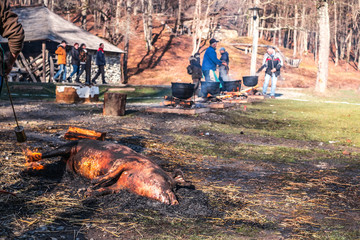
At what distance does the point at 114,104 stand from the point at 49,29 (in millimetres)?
18364

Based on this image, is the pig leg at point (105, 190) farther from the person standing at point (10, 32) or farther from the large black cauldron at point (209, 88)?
the large black cauldron at point (209, 88)

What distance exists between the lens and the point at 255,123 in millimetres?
10945

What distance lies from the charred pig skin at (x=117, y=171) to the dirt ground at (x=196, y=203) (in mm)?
106

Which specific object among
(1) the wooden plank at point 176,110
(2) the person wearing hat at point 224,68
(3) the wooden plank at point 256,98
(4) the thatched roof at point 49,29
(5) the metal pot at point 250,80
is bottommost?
(3) the wooden plank at point 256,98

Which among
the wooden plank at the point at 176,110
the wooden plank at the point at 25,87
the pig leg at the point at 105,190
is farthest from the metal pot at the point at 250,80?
the pig leg at the point at 105,190

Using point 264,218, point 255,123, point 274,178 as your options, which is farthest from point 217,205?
point 255,123

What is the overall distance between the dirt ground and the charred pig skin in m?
0.11

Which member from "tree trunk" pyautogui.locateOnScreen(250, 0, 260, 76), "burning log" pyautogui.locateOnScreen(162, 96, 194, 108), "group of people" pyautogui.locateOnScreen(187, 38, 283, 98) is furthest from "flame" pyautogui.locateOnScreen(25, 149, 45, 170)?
"tree trunk" pyautogui.locateOnScreen(250, 0, 260, 76)

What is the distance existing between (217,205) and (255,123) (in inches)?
278

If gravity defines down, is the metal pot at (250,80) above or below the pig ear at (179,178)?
above

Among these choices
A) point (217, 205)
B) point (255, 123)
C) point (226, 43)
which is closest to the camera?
point (217, 205)

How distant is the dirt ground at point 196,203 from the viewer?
3.38 metres

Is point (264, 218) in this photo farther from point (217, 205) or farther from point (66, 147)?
point (66, 147)

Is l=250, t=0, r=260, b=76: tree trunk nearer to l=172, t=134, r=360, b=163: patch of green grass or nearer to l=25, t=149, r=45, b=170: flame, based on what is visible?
Result: l=172, t=134, r=360, b=163: patch of green grass
